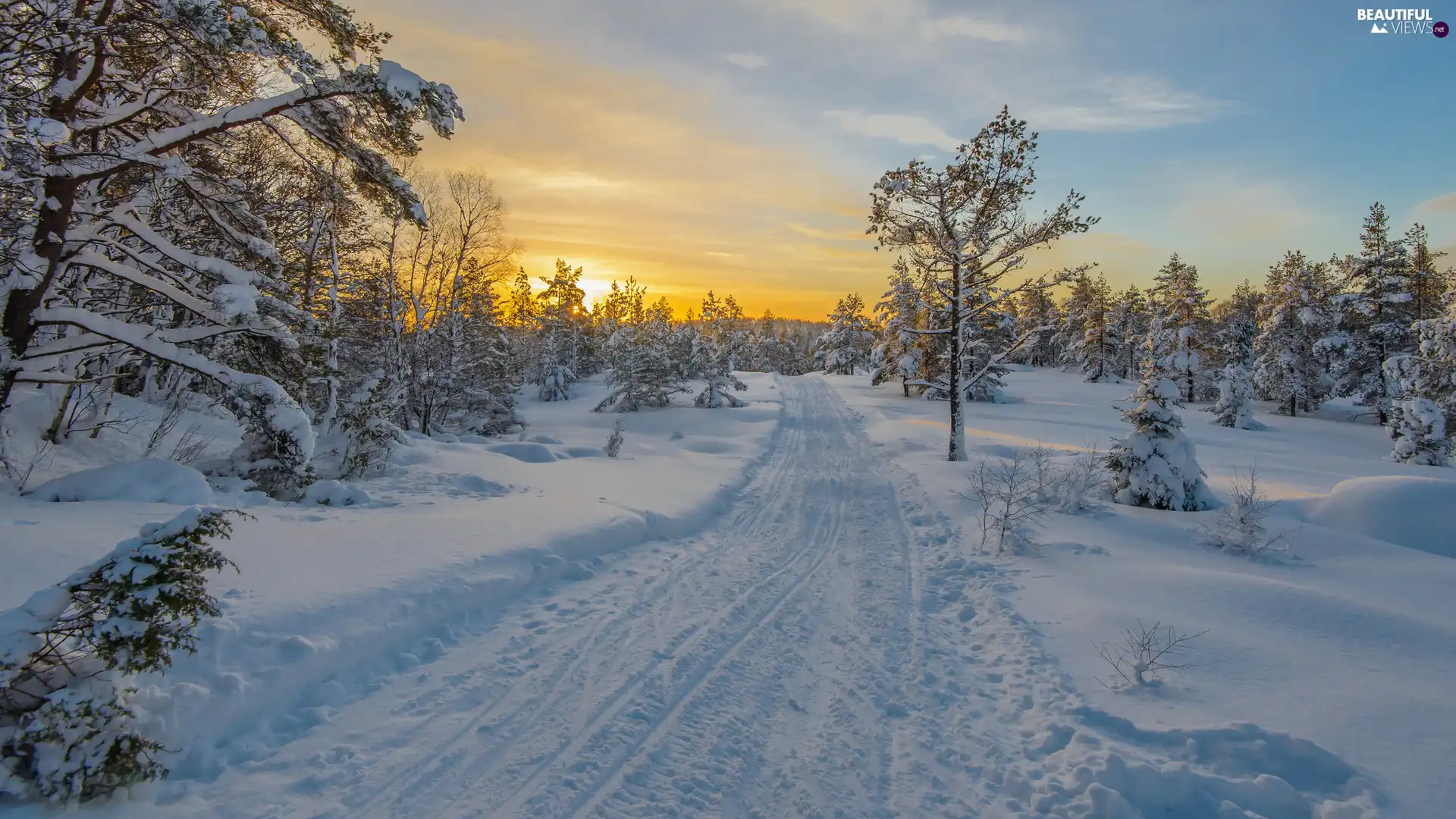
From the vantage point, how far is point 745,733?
14.4 ft

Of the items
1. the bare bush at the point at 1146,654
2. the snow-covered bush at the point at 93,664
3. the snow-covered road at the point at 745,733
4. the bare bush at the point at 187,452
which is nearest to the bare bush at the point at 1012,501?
the snow-covered road at the point at 745,733

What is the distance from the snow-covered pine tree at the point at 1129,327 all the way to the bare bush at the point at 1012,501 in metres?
50.6

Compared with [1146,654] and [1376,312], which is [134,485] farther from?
[1376,312]

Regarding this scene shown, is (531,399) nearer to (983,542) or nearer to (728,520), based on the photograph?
(728,520)

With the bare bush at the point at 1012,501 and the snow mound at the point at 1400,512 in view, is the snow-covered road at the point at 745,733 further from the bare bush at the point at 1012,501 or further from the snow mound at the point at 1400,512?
the snow mound at the point at 1400,512

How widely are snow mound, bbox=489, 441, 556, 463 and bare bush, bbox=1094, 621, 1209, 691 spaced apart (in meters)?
12.7

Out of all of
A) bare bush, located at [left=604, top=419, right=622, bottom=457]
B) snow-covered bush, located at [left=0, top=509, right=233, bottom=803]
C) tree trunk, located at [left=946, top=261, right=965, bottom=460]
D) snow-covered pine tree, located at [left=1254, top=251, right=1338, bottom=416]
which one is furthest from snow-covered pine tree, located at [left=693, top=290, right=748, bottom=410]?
snow-covered pine tree, located at [left=1254, top=251, right=1338, bottom=416]

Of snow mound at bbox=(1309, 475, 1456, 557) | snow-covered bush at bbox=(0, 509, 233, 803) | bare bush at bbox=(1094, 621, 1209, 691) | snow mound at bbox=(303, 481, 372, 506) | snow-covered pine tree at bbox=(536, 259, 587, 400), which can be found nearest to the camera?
snow-covered bush at bbox=(0, 509, 233, 803)

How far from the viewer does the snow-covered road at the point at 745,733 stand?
3627mm

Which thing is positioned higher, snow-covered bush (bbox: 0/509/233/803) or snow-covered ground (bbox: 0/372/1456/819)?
snow-covered bush (bbox: 0/509/233/803)

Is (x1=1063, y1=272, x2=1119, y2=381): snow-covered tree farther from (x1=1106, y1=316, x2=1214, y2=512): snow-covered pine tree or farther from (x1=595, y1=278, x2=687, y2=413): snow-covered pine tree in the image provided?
(x1=1106, y1=316, x2=1214, y2=512): snow-covered pine tree

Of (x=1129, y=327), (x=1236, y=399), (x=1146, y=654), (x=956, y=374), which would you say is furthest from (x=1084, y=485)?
(x=1129, y=327)

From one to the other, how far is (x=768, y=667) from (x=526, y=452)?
39.1 ft

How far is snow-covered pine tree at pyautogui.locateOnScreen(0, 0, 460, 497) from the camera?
17.2 ft
